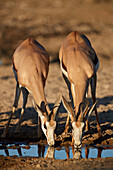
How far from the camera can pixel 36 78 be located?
29.0 ft

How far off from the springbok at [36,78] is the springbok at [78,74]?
47cm

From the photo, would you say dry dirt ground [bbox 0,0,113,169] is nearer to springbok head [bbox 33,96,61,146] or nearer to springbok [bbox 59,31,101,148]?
springbok head [bbox 33,96,61,146]

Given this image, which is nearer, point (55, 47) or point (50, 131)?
point (50, 131)

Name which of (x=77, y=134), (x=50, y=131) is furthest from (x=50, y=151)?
(x=77, y=134)

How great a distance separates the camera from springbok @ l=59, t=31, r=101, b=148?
7.79m

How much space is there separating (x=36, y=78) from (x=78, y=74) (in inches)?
42.3

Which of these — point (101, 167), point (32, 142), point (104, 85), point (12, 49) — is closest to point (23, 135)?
point (32, 142)

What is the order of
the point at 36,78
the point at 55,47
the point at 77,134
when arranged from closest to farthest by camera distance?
the point at 77,134, the point at 36,78, the point at 55,47

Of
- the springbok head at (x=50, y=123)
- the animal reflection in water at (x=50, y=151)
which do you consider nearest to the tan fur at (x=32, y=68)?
the springbok head at (x=50, y=123)

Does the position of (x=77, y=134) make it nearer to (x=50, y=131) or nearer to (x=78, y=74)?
(x=50, y=131)

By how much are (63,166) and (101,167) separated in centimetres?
73

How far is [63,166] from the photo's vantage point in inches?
264

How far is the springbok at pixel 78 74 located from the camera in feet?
25.5

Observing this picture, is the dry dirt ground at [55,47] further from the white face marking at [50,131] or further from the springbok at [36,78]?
the springbok at [36,78]
